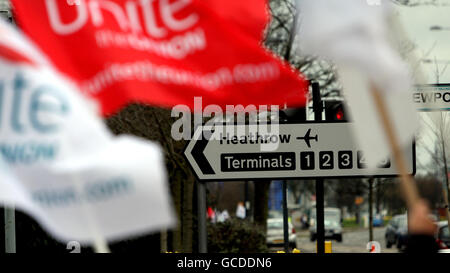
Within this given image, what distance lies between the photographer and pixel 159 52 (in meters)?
5.11

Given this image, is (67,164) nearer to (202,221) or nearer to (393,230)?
(202,221)

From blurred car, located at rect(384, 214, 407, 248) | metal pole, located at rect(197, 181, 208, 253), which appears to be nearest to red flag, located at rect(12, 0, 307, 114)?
metal pole, located at rect(197, 181, 208, 253)

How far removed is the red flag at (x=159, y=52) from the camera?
5.02 m

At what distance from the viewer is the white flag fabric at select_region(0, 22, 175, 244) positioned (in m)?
4.09

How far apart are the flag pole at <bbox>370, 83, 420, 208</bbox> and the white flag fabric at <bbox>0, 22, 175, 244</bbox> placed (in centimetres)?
81

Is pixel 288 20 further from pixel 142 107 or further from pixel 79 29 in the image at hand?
pixel 79 29

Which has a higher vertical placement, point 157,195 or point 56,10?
point 56,10

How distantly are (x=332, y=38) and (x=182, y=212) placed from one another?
16604 mm

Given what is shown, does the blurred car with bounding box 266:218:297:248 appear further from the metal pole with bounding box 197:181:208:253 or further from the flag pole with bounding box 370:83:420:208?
the flag pole with bounding box 370:83:420:208

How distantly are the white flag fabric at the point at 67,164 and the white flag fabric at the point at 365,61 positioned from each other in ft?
2.44

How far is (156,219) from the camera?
402 centimetres
